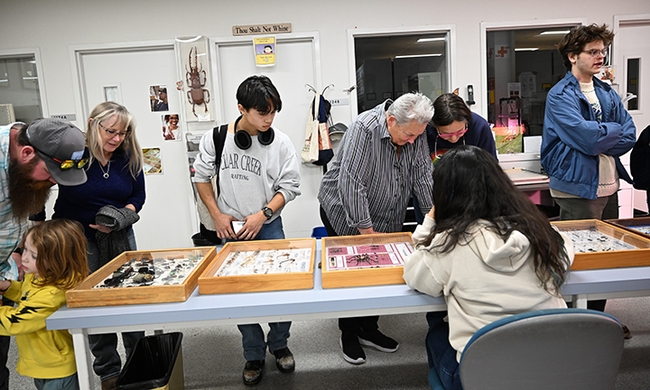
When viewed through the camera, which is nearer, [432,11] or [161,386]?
[161,386]

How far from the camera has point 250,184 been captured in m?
2.14

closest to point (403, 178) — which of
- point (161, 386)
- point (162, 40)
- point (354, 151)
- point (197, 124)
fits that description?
point (354, 151)

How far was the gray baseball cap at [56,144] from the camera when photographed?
1.41 m

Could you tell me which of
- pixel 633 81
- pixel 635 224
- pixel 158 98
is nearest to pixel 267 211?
pixel 635 224

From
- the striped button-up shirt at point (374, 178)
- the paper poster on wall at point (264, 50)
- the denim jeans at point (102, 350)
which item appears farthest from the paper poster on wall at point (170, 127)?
the striped button-up shirt at point (374, 178)

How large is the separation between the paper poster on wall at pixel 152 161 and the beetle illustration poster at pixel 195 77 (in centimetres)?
47

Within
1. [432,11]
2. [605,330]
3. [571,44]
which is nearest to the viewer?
[605,330]

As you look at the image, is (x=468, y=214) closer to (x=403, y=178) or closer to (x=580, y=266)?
(x=580, y=266)

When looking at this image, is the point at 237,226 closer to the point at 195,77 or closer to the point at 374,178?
the point at 374,178

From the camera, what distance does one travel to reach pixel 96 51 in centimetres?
399

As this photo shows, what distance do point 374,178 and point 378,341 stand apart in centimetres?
97

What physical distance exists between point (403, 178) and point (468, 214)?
0.78 meters

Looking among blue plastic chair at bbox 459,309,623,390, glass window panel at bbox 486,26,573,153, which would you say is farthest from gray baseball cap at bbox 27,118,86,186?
glass window panel at bbox 486,26,573,153

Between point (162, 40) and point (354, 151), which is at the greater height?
point (162, 40)
